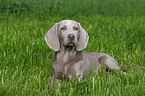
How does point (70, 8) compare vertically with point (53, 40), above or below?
above

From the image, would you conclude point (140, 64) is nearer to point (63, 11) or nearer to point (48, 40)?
point (48, 40)

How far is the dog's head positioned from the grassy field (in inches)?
22.2

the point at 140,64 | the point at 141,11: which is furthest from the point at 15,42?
the point at 141,11

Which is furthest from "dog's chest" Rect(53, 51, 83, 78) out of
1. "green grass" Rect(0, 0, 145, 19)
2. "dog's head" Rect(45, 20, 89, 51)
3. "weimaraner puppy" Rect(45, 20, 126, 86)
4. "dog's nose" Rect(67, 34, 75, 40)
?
"green grass" Rect(0, 0, 145, 19)

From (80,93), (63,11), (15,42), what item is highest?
(63,11)

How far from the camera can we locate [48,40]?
3.48m

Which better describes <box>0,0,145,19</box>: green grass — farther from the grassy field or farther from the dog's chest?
the dog's chest

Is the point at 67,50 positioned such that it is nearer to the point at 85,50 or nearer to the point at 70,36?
the point at 70,36

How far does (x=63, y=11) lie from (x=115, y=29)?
9.96 feet

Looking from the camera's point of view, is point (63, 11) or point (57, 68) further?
point (63, 11)

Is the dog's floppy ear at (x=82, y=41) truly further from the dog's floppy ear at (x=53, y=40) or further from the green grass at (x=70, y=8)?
the green grass at (x=70, y=8)

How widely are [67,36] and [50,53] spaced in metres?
1.58

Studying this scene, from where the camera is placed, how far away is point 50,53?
4637 millimetres

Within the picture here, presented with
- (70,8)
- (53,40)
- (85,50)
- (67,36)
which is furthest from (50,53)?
(70,8)
